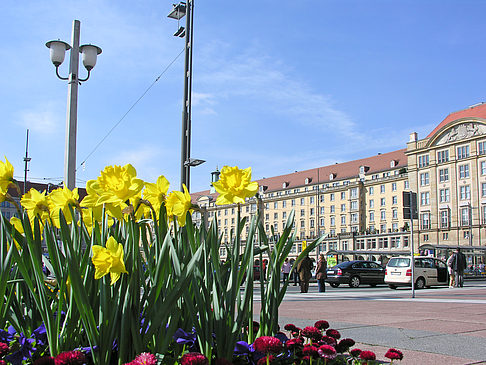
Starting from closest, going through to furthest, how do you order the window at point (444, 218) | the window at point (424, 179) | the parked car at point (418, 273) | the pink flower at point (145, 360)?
the pink flower at point (145, 360) → the parked car at point (418, 273) → the window at point (444, 218) → the window at point (424, 179)

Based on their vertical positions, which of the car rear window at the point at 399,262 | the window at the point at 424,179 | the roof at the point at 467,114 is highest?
the roof at the point at 467,114

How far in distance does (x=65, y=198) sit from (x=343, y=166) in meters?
96.4

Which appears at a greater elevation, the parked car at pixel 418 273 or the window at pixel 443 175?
the window at pixel 443 175

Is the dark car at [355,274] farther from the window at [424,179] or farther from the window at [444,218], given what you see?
the window at [424,179]

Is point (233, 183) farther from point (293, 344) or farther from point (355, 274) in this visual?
point (355, 274)

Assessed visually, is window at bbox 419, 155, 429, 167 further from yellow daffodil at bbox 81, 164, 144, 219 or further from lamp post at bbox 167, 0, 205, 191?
yellow daffodil at bbox 81, 164, 144, 219

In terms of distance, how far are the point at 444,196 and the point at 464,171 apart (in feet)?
15.6

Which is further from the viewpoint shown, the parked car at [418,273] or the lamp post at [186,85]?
the parked car at [418,273]

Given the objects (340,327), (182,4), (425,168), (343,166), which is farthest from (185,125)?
(343,166)

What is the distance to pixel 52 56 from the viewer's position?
8.81 metres

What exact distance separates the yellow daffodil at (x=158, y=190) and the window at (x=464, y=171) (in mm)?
70843

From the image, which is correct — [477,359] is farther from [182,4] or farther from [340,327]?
[182,4]

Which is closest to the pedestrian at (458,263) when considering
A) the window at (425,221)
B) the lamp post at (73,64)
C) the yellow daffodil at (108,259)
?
the lamp post at (73,64)

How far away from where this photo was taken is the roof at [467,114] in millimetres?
68181
